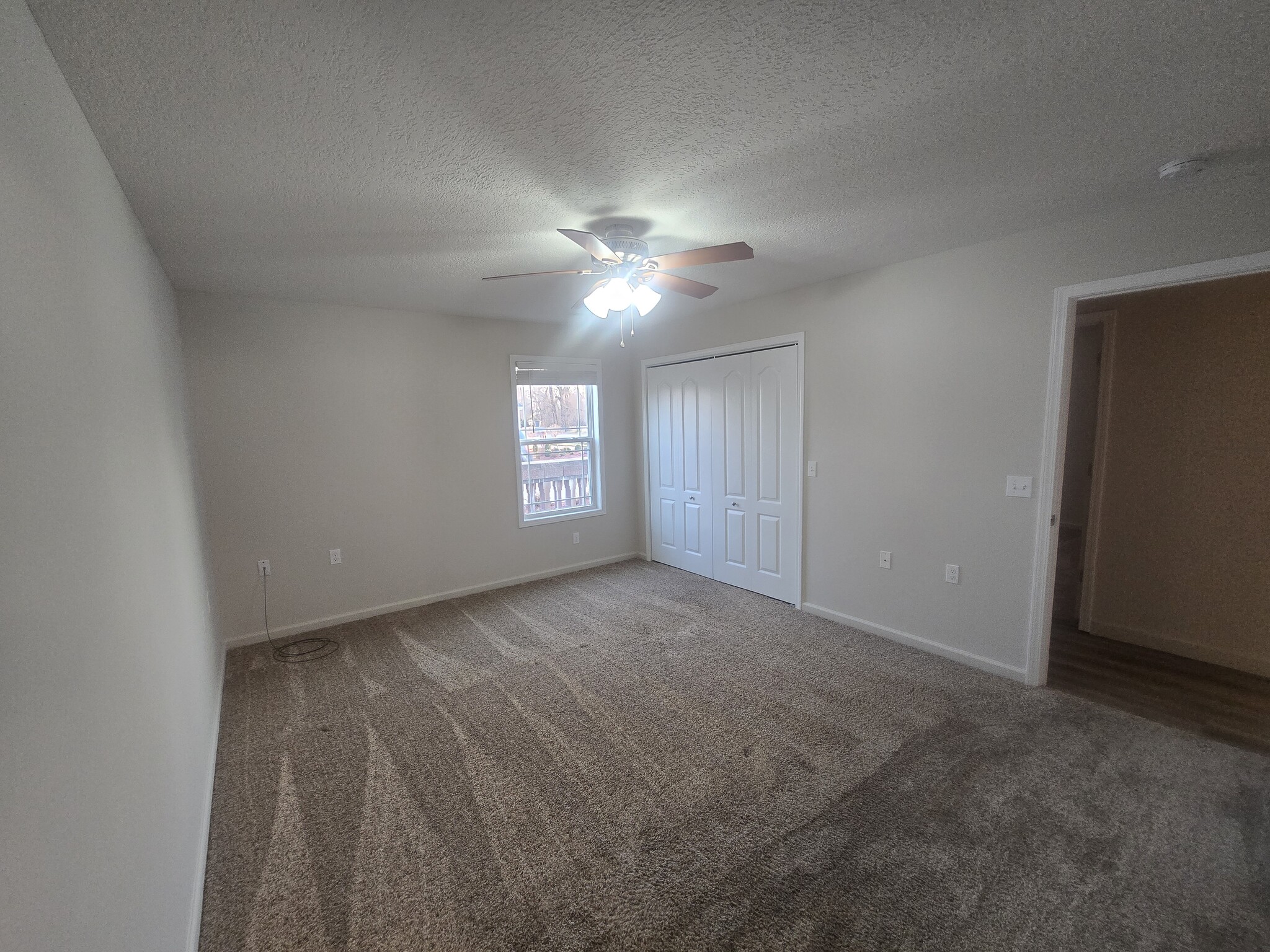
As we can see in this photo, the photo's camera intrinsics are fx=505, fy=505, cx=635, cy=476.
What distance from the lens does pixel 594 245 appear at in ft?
6.90

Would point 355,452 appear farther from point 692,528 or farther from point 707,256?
point 707,256

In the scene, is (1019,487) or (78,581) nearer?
(78,581)

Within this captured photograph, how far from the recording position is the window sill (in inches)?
183

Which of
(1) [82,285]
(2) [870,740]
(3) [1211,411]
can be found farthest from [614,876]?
(3) [1211,411]

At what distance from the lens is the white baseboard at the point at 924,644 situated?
282cm

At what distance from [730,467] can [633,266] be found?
7.37 feet

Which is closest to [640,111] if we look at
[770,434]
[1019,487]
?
[1019,487]

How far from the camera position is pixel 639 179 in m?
1.91

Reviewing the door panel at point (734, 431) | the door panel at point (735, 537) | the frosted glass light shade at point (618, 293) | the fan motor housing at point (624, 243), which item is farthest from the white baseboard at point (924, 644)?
the fan motor housing at point (624, 243)

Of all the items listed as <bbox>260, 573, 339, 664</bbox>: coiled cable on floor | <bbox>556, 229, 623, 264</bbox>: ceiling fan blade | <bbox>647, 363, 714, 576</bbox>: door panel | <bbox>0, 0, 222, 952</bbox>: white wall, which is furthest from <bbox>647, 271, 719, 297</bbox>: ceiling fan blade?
<bbox>260, 573, 339, 664</bbox>: coiled cable on floor

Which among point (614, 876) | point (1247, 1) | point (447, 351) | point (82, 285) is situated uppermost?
point (1247, 1)

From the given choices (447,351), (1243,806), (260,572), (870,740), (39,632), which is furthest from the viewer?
(447,351)

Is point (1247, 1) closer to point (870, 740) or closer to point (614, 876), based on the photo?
point (870, 740)

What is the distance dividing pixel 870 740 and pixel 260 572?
12.7ft
